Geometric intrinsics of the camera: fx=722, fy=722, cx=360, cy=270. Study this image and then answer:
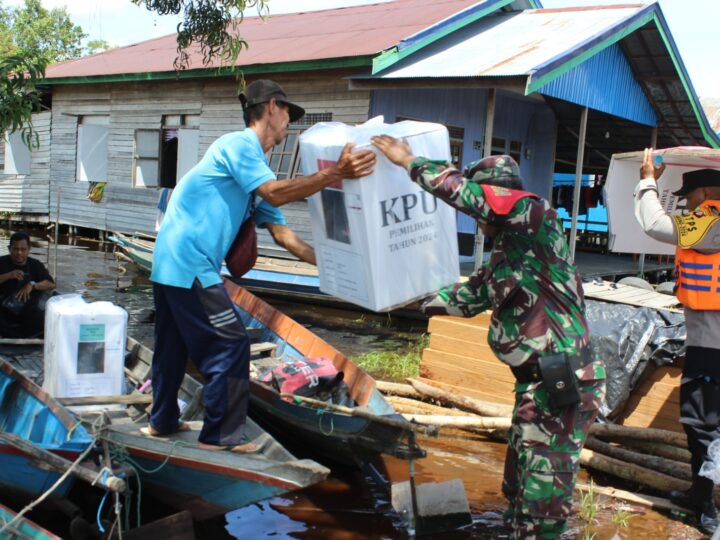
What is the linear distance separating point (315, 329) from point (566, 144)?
32.6 feet

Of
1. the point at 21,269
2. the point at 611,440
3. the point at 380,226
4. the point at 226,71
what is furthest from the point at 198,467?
the point at 226,71

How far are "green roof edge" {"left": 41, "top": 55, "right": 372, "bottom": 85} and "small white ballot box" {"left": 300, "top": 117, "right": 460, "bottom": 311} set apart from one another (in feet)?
18.0

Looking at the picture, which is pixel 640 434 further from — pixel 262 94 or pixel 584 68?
pixel 584 68

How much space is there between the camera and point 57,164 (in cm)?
2011

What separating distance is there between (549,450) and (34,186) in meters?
20.9

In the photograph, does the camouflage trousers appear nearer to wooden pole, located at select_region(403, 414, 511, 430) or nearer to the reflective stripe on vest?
the reflective stripe on vest

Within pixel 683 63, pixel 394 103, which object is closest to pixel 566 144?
pixel 683 63

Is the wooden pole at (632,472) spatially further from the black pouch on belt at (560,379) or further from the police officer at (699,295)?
the black pouch on belt at (560,379)

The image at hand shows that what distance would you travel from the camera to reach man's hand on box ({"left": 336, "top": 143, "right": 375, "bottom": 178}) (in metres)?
3.26

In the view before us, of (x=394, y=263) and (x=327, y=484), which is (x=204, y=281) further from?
(x=327, y=484)

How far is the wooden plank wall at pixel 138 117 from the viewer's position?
13.0 m

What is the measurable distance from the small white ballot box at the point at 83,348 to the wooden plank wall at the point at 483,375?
291 centimetres

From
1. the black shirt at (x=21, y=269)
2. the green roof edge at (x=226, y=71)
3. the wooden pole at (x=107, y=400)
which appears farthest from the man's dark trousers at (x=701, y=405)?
the green roof edge at (x=226, y=71)

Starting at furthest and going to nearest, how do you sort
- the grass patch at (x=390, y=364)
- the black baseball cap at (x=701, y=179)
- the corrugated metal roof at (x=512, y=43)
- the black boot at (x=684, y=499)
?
the corrugated metal roof at (x=512, y=43), the grass patch at (x=390, y=364), the black boot at (x=684, y=499), the black baseball cap at (x=701, y=179)
